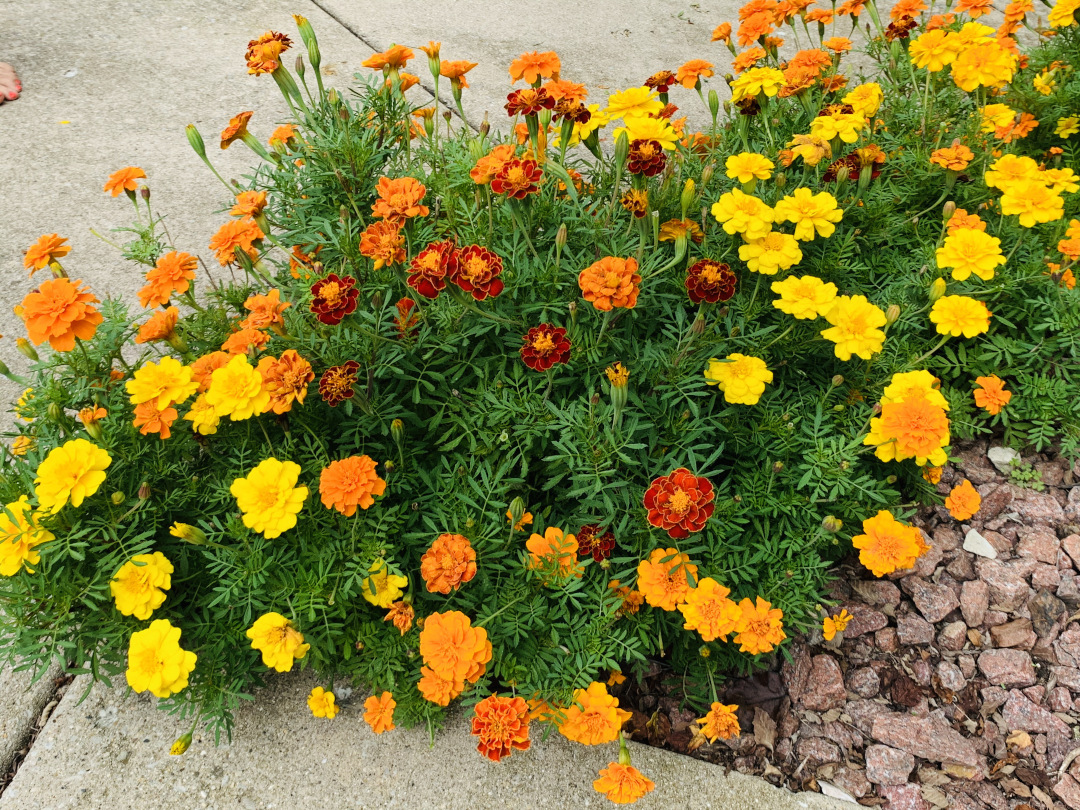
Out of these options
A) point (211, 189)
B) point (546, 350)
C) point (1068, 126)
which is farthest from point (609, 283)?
point (211, 189)

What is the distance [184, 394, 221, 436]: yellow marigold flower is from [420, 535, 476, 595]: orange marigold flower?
59 centimetres

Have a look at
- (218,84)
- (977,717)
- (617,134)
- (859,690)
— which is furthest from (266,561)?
(218,84)

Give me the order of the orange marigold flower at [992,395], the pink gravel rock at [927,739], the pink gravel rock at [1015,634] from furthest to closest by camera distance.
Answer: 1. the orange marigold flower at [992,395]
2. the pink gravel rock at [1015,634]
3. the pink gravel rock at [927,739]

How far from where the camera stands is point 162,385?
1.63m

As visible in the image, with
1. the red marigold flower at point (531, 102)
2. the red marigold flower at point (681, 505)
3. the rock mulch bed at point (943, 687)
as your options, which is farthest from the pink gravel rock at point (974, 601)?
the red marigold flower at point (531, 102)

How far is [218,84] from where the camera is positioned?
149 inches

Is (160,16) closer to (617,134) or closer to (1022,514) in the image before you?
(617,134)

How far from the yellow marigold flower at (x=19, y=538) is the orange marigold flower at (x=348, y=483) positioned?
1.90 ft

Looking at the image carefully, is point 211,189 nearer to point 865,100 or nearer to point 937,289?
point 865,100

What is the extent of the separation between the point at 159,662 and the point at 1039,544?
2.38 m

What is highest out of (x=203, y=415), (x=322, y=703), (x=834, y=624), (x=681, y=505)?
(x=203, y=415)

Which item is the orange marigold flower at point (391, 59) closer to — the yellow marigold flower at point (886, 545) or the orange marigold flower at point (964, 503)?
the yellow marigold flower at point (886, 545)

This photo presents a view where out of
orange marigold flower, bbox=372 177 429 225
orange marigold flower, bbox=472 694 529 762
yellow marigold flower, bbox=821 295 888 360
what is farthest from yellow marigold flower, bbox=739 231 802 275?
orange marigold flower, bbox=472 694 529 762

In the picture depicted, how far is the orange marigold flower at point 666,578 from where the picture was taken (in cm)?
167
